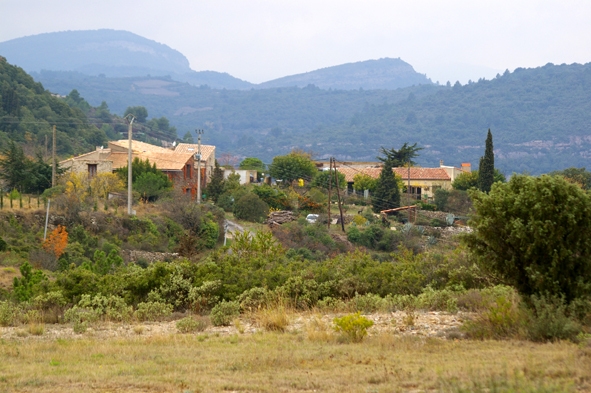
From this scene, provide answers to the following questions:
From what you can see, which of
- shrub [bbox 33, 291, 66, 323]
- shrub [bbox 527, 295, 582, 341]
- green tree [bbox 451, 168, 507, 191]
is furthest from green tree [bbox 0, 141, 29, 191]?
shrub [bbox 527, 295, 582, 341]

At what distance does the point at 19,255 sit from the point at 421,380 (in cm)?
2850

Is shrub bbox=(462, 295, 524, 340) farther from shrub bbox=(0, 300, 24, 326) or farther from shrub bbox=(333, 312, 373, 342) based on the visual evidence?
shrub bbox=(0, 300, 24, 326)

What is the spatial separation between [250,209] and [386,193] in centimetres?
1450

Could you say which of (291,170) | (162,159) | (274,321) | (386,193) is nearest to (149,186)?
(162,159)

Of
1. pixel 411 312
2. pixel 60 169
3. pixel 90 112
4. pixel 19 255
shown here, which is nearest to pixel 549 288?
pixel 411 312

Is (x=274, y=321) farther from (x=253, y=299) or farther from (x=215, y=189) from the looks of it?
(x=215, y=189)

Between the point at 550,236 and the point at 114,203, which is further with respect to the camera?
the point at 114,203

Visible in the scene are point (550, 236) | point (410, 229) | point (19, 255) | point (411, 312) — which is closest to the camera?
point (550, 236)

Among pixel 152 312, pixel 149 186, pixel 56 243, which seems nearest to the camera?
pixel 152 312

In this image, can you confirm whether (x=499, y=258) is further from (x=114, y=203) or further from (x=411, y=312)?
(x=114, y=203)

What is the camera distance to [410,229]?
50344 mm

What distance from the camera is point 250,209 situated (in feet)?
169

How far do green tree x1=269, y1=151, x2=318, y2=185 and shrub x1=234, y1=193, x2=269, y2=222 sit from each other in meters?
18.9

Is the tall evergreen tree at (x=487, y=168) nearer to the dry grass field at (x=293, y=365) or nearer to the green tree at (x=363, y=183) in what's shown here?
the green tree at (x=363, y=183)
